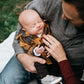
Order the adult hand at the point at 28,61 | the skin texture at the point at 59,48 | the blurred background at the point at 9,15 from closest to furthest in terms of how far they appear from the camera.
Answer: the skin texture at the point at 59,48 → the adult hand at the point at 28,61 → the blurred background at the point at 9,15

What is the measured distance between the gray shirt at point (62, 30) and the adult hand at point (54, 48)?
0.05m

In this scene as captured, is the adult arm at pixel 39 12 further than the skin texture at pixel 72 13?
Yes

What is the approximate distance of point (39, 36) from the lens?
1.72m

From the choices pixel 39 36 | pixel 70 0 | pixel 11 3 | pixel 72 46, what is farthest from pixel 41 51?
pixel 11 3

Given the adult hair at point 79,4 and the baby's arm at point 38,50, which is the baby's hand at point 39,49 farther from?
the adult hair at point 79,4

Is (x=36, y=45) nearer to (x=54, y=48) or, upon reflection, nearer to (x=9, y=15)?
(x=54, y=48)

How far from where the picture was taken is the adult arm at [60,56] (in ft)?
4.91

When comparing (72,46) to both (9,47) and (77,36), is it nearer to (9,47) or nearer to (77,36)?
(77,36)

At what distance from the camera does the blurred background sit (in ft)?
10.4

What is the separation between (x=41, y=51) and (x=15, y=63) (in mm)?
438

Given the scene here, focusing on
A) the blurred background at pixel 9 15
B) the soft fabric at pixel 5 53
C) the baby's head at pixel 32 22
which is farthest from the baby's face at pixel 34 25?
the blurred background at pixel 9 15

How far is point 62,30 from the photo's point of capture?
62.2 inches

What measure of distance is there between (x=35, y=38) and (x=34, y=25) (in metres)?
0.15

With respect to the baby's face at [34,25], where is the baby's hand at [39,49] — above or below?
below
